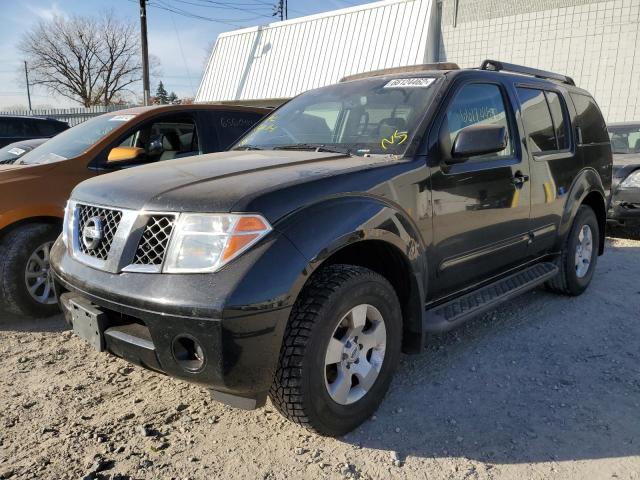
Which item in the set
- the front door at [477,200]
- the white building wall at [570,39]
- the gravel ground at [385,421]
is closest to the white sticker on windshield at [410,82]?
the front door at [477,200]

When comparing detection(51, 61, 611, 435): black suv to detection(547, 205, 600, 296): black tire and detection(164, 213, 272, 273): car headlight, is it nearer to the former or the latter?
Result: detection(164, 213, 272, 273): car headlight

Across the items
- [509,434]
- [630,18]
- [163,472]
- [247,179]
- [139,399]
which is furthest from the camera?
[630,18]

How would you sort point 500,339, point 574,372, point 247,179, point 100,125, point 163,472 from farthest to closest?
point 100,125
point 500,339
point 574,372
point 247,179
point 163,472

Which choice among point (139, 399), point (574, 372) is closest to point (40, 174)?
point (139, 399)

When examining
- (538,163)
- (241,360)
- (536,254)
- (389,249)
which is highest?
(538,163)

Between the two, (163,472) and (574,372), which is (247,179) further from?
(574,372)

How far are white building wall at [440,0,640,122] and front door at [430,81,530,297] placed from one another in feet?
36.7

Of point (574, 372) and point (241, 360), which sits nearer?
point (241, 360)

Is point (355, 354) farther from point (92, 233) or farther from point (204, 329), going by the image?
point (92, 233)

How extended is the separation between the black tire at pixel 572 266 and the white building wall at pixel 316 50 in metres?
10.8

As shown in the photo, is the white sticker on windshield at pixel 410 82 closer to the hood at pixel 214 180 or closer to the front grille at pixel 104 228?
the hood at pixel 214 180

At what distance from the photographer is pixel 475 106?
343 centimetres

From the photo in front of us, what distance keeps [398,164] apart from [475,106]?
3.32 feet

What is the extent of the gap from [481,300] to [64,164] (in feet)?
11.6
